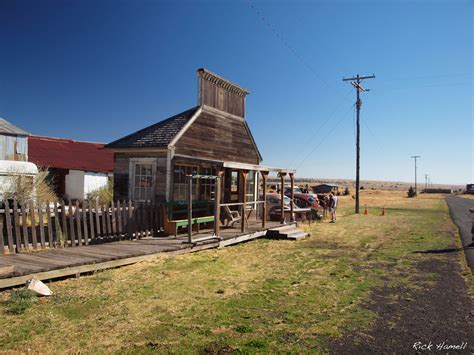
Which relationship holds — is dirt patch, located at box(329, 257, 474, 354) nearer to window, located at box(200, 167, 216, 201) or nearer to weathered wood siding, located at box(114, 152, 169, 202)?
weathered wood siding, located at box(114, 152, 169, 202)

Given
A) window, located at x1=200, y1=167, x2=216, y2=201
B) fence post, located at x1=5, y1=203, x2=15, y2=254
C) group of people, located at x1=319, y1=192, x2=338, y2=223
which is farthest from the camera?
group of people, located at x1=319, y1=192, x2=338, y2=223

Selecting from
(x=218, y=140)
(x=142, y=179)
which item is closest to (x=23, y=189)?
(x=142, y=179)

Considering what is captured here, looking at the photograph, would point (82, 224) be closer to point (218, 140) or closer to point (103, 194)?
point (218, 140)

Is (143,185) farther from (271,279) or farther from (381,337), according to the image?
(381,337)

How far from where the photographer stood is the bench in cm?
1299

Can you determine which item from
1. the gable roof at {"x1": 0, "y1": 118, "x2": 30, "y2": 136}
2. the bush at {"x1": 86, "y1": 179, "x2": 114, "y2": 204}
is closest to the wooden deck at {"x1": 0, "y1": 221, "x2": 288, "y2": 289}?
the bush at {"x1": 86, "y1": 179, "x2": 114, "y2": 204}

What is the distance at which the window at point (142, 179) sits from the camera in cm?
1395

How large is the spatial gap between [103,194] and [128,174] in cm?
1296

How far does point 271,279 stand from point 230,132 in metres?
10.3

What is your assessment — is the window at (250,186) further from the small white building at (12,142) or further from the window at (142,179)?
the small white building at (12,142)

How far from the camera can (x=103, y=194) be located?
26.3 meters

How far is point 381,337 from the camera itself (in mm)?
5230

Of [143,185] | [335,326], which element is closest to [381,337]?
[335,326]

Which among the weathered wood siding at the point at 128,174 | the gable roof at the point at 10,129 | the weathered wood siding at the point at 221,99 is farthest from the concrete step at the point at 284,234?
the gable roof at the point at 10,129
